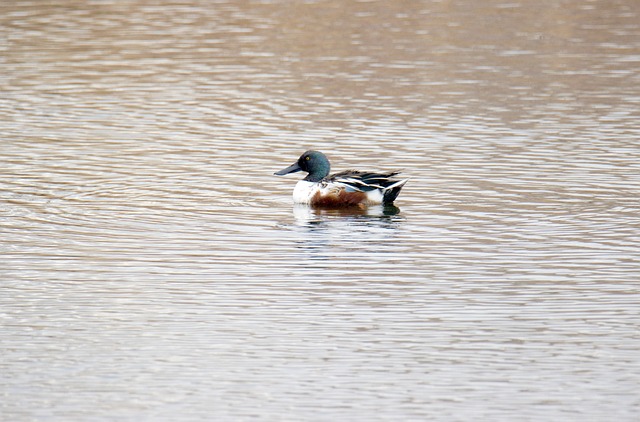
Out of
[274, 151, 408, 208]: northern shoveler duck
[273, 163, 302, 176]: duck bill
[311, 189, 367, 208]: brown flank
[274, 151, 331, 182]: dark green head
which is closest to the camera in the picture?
[274, 151, 408, 208]: northern shoveler duck

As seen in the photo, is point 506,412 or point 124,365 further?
point 124,365

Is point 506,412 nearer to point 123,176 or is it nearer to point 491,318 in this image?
point 491,318

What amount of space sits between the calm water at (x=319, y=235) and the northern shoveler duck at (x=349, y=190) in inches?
9.4

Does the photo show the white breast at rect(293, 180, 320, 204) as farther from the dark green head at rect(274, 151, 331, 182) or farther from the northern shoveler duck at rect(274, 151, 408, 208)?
the dark green head at rect(274, 151, 331, 182)

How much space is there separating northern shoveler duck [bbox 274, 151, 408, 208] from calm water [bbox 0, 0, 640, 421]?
0.24 metres

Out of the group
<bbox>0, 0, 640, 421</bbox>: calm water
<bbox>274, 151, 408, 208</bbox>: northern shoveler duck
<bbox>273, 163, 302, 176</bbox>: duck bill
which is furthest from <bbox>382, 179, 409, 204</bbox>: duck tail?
<bbox>273, 163, 302, 176</bbox>: duck bill

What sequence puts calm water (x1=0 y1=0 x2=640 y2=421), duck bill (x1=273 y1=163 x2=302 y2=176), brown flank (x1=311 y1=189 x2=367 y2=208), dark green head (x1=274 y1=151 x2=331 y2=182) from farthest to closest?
duck bill (x1=273 y1=163 x2=302 y2=176), dark green head (x1=274 y1=151 x2=331 y2=182), brown flank (x1=311 y1=189 x2=367 y2=208), calm water (x1=0 y1=0 x2=640 y2=421)

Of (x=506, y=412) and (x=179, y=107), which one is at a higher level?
(x=506, y=412)

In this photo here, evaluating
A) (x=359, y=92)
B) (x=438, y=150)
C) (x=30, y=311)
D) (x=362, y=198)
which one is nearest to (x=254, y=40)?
(x=359, y=92)

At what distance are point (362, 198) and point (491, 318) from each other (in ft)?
15.9

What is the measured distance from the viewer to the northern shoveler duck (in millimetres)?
13727

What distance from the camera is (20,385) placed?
7.89 meters

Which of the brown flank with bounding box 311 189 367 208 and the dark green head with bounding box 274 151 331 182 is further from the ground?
the dark green head with bounding box 274 151 331 182

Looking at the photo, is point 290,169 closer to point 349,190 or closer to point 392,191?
point 349,190
